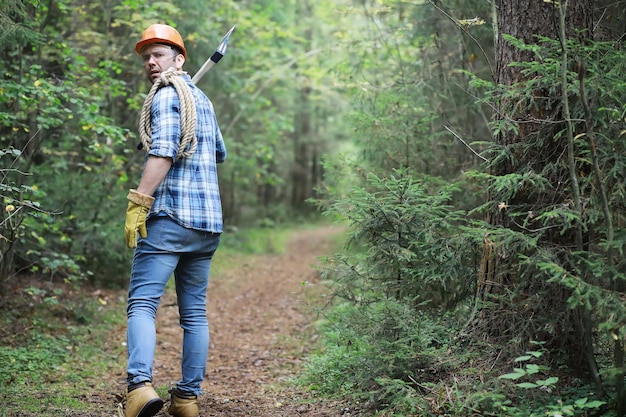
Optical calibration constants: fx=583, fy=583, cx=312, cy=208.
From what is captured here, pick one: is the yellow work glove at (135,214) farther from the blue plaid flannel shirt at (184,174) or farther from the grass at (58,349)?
the grass at (58,349)

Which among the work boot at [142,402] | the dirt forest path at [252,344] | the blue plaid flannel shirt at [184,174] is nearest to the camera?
the work boot at [142,402]

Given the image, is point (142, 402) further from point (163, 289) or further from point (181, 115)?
point (181, 115)

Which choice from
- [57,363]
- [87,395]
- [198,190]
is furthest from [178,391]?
[57,363]

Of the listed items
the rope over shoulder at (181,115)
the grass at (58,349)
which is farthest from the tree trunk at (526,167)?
the grass at (58,349)

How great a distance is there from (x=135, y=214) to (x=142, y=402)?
113 cm

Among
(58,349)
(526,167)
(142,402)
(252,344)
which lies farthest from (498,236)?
(58,349)

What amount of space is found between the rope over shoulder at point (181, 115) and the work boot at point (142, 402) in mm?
1479

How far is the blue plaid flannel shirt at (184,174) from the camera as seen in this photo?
149 inches

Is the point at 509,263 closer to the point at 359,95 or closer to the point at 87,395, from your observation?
the point at 87,395

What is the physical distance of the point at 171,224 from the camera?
379 centimetres

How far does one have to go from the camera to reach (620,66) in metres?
3.33

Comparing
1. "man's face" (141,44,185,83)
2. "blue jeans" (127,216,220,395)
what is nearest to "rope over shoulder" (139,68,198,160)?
"man's face" (141,44,185,83)

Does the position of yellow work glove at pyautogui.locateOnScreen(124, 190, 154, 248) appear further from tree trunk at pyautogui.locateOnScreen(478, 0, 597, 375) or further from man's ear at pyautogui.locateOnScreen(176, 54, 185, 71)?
tree trunk at pyautogui.locateOnScreen(478, 0, 597, 375)

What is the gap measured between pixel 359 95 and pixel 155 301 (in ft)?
14.0
